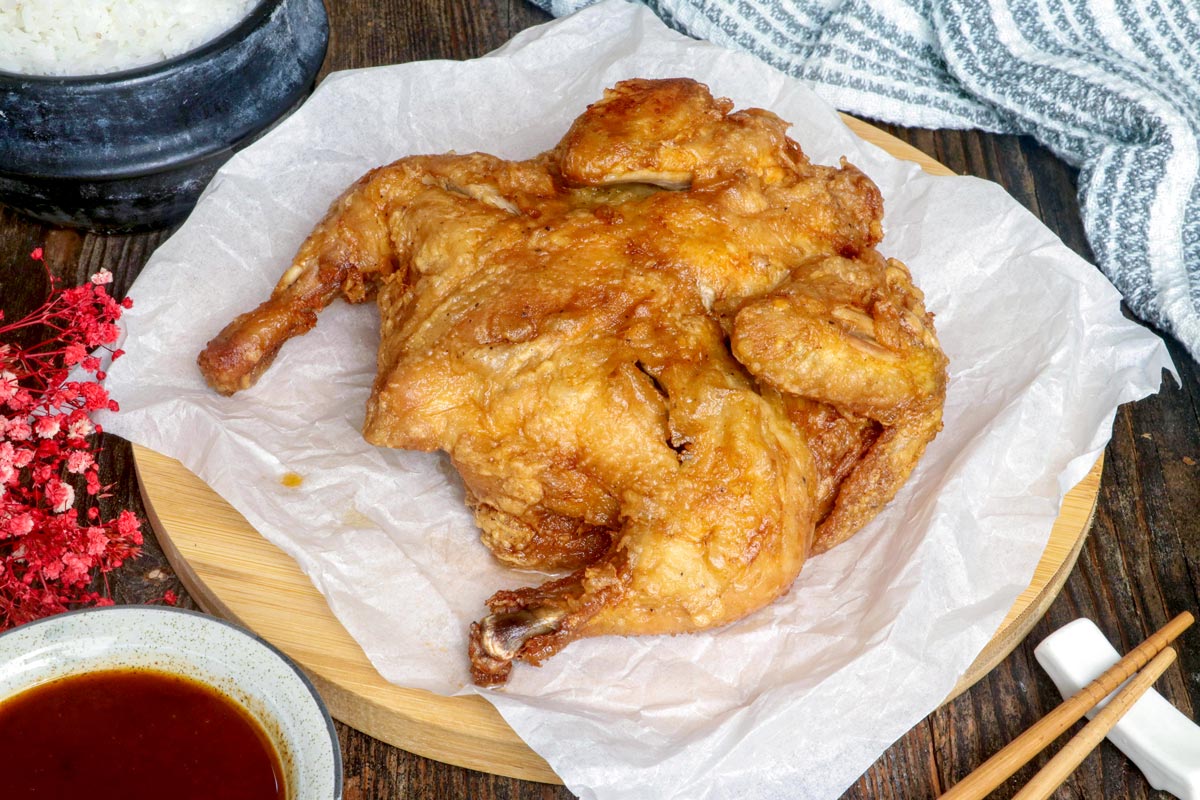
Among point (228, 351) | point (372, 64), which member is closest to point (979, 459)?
point (228, 351)

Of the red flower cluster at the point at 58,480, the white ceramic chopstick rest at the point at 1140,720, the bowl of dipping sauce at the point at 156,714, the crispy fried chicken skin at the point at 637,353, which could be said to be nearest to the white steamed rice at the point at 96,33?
the red flower cluster at the point at 58,480

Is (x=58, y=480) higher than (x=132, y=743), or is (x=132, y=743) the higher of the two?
(x=132, y=743)

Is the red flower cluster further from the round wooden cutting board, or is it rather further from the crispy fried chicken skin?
the crispy fried chicken skin

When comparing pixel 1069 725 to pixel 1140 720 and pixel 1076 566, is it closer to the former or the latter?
pixel 1140 720

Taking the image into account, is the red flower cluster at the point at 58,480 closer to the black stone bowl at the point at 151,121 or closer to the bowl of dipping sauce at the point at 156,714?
the black stone bowl at the point at 151,121

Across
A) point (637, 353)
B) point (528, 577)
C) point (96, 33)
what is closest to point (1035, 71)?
point (637, 353)

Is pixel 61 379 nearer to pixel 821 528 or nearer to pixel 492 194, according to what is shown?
pixel 492 194

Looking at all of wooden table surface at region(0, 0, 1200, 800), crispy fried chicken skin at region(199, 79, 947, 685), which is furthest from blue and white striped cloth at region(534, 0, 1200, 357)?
crispy fried chicken skin at region(199, 79, 947, 685)
